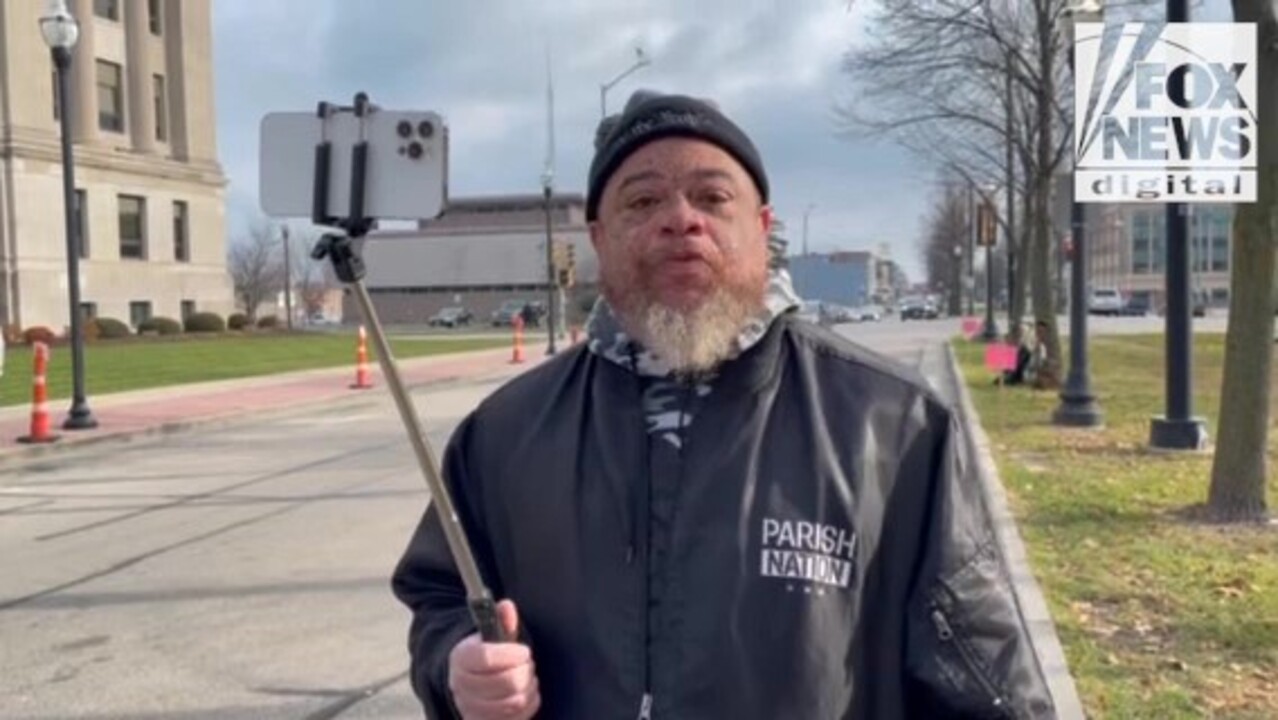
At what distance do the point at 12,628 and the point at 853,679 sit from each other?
18.8 feet

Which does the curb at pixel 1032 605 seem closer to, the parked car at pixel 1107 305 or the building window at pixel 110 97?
the building window at pixel 110 97

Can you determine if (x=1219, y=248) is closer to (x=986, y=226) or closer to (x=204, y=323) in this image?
(x=986, y=226)

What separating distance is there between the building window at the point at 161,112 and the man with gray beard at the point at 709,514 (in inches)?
2075

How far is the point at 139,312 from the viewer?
47531 millimetres

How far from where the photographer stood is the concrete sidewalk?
50.4 ft

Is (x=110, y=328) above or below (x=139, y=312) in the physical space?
below

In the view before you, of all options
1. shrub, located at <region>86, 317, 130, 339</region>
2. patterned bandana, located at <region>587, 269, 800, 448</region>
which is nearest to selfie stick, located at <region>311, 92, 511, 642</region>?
patterned bandana, located at <region>587, 269, 800, 448</region>

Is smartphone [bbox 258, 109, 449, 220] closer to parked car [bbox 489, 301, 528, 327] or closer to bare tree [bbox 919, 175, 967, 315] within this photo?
bare tree [bbox 919, 175, 967, 315]

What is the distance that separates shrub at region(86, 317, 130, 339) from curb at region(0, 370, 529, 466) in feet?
73.7

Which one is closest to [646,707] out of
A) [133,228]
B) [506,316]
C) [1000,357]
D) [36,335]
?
[1000,357]

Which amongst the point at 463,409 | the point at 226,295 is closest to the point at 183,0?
the point at 226,295

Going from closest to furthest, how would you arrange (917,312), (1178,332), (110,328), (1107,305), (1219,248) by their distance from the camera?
(1178,332) < (110,328) < (917,312) < (1107,305) < (1219,248)

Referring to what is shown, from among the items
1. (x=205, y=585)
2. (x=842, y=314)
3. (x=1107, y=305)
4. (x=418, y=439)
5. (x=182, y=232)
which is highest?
(x=182, y=232)

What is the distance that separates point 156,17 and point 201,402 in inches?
1425
